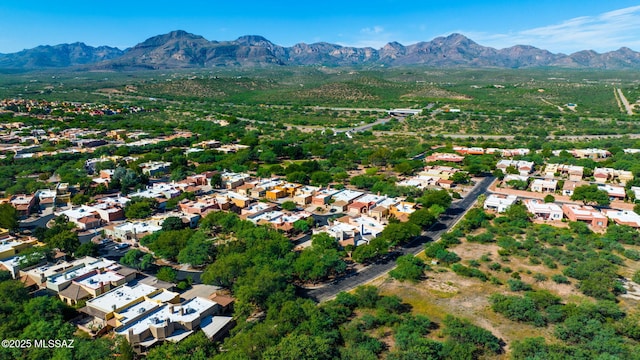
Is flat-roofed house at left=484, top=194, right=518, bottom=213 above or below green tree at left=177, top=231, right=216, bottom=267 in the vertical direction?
below

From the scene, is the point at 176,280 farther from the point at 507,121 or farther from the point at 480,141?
the point at 507,121

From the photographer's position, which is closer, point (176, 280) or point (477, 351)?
point (477, 351)

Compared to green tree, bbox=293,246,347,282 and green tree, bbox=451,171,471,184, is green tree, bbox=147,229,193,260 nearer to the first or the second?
green tree, bbox=293,246,347,282

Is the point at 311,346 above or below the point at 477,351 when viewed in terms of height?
above

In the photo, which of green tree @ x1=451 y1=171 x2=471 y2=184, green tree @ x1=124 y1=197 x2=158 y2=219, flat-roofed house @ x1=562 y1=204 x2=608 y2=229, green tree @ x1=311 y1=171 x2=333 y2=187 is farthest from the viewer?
green tree @ x1=451 y1=171 x2=471 y2=184

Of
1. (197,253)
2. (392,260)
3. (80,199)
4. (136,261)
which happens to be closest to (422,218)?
(392,260)

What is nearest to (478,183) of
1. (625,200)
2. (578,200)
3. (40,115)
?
(578,200)

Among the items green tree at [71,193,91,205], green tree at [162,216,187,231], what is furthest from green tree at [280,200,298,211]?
green tree at [71,193,91,205]

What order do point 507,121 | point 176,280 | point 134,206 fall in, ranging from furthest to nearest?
1. point 507,121
2. point 134,206
3. point 176,280

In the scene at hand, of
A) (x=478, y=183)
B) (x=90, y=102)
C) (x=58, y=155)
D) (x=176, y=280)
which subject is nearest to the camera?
(x=176, y=280)
